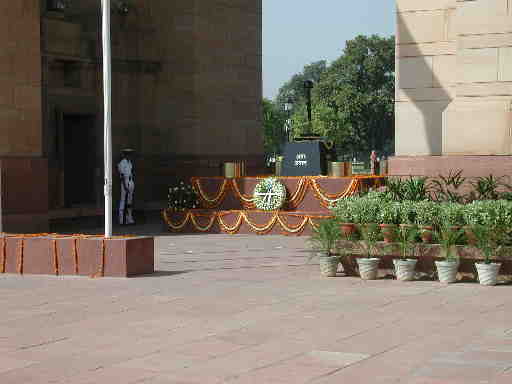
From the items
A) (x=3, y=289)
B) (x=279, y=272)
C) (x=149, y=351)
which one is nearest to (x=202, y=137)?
(x=279, y=272)

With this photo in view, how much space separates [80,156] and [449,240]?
646 inches

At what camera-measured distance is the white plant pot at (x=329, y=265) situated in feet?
46.6

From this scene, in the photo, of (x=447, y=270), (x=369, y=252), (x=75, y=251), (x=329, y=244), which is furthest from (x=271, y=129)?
(x=447, y=270)

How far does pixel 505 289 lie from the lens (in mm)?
12586

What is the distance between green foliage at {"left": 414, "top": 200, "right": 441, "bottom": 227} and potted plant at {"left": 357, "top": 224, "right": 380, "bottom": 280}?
66cm

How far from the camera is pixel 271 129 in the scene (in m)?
107

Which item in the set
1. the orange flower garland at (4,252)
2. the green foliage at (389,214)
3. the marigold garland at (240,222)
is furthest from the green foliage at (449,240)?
the marigold garland at (240,222)

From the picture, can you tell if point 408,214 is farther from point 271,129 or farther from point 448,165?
point 271,129

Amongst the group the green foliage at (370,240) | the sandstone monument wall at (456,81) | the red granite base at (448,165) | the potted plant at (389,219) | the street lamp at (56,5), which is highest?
the street lamp at (56,5)

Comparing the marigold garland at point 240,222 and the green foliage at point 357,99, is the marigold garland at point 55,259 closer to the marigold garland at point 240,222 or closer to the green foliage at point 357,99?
the marigold garland at point 240,222

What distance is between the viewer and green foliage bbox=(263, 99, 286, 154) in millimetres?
105312

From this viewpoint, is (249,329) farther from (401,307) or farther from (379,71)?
(379,71)

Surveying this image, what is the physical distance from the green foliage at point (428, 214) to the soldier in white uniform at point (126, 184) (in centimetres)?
1374

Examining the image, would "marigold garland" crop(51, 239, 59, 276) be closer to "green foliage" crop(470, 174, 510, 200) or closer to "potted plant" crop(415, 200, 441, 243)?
"potted plant" crop(415, 200, 441, 243)
